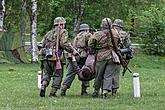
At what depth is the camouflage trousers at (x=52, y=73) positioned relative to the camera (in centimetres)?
1293

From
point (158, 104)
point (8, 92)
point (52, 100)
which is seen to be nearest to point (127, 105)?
point (158, 104)

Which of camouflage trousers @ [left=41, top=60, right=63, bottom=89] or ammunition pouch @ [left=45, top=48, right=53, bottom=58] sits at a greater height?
ammunition pouch @ [left=45, top=48, right=53, bottom=58]

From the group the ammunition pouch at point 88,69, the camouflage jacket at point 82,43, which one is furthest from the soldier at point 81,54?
the ammunition pouch at point 88,69

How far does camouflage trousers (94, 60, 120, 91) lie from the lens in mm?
12948

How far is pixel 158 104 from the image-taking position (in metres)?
11.6

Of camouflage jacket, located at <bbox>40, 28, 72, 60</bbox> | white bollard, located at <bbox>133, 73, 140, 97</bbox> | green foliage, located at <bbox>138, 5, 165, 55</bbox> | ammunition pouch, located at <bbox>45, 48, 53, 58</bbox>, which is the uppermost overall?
green foliage, located at <bbox>138, 5, 165, 55</bbox>

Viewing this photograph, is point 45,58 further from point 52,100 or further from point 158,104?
point 158,104

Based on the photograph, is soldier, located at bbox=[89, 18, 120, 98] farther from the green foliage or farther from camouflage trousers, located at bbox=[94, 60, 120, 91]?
the green foliage

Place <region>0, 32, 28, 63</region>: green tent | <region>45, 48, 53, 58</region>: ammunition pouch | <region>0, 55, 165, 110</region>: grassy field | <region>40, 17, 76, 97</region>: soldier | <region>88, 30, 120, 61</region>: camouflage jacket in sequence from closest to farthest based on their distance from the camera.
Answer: <region>0, 55, 165, 110</region>: grassy field < <region>45, 48, 53, 58</region>: ammunition pouch < <region>40, 17, 76, 97</region>: soldier < <region>88, 30, 120, 61</region>: camouflage jacket < <region>0, 32, 28, 63</region>: green tent

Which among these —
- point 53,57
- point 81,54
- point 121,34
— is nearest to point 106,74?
point 81,54

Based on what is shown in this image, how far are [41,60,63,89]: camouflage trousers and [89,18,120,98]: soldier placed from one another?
36.4 inches

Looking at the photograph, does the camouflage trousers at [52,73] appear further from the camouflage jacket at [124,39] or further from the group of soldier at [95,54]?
the camouflage jacket at [124,39]

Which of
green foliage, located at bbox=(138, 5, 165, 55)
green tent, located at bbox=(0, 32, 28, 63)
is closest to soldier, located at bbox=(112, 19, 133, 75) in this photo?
green tent, located at bbox=(0, 32, 28, 63)

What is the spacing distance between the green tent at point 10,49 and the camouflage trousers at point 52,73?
17.7 metres
